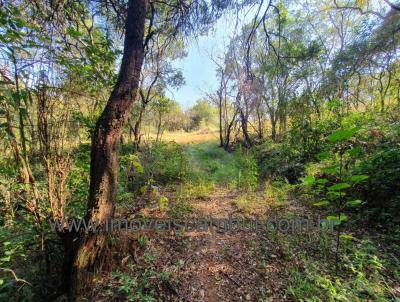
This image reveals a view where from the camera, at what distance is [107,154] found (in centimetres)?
190

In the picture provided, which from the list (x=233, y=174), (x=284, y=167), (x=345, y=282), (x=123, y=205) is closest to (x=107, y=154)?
(x=123, y=205)

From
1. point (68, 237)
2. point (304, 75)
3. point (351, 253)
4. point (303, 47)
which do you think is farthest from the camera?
point (304, 75)

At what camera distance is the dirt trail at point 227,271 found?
1828 mm

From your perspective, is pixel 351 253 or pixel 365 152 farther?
pixel 365 152

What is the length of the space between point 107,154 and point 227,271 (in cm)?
164

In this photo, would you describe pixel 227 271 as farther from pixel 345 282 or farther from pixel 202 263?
pixel 345 282

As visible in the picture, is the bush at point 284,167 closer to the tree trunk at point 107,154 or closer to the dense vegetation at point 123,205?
the dense vegetation at point 123,205

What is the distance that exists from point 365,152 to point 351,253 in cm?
251

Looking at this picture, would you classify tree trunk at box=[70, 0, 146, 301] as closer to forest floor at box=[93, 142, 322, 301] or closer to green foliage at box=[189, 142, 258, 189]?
forest floor at box=[93, 142, 322, 301]

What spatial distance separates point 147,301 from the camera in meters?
1.67

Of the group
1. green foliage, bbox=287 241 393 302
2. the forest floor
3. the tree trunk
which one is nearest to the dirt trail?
the forest floor

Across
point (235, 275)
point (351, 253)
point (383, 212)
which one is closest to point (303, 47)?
point (383, 212)

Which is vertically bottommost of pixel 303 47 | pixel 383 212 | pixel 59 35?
pixel 383 212

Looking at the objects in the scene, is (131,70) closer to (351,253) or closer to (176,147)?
(351,253)
